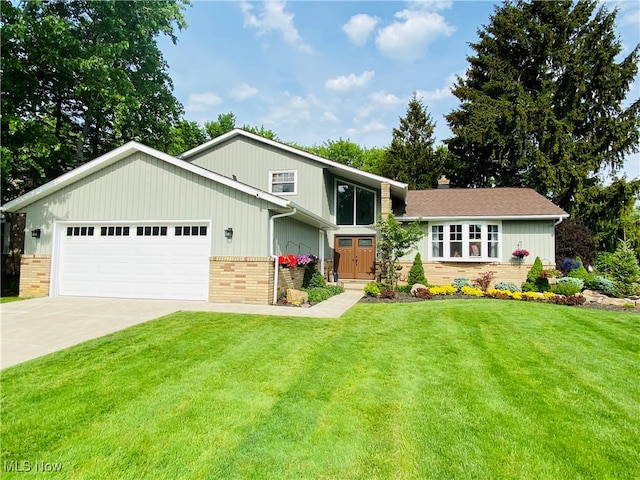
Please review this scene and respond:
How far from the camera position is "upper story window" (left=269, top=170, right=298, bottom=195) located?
1488 cm

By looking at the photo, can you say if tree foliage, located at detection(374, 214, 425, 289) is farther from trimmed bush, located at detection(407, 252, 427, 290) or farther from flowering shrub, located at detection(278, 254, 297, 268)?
A: flowering shrub, located at detection(278, 254, 297, 268)

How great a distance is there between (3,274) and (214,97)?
13568mm

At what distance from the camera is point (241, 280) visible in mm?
9703

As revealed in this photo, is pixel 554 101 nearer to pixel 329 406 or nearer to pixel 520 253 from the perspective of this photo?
pixel 520 253

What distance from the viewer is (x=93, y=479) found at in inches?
96.7

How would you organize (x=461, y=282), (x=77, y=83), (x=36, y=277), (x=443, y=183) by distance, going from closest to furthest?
(x=36, y=277), (x=461, y=282), (x=77, y=83), (x=443, y=183)

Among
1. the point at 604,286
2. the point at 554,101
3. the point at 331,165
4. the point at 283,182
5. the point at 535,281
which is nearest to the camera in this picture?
the point at 604,286

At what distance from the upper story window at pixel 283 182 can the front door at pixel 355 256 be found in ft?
10.4

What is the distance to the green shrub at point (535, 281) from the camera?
1291 centimetres

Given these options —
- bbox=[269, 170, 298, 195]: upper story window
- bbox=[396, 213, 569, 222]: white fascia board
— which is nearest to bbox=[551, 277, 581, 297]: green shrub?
bbox=[396, 213, 569, 222]: white fascia board

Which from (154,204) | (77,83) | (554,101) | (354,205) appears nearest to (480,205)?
(354,205)

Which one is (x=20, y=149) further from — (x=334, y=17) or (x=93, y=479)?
(x=93, y=479)

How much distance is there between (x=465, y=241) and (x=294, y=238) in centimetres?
741

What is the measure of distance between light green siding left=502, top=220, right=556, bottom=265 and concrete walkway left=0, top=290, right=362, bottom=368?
24.5 ft
